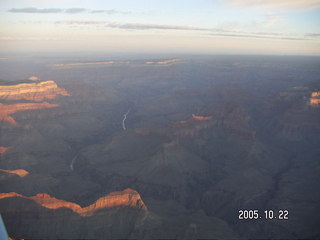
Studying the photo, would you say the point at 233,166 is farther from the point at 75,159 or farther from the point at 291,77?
the point at 291,77

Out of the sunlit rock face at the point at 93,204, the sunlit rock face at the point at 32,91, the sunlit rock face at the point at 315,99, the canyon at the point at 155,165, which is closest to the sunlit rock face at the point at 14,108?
the canyon at the point at 155,165

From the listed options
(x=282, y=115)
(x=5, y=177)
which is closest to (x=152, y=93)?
(x=282, y=115)

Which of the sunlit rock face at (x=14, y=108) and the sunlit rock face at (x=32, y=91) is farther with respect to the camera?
the sunlit rock face at (x=32, y=91)

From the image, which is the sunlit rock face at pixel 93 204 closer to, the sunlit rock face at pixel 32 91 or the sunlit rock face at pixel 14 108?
the sunlit rock face at pixel 14 108

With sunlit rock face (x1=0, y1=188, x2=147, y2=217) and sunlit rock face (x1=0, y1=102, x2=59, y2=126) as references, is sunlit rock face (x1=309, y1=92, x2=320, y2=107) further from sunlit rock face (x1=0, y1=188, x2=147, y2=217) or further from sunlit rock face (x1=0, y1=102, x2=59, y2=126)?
sunlit rock face (x1=0, y1=188, x2=147, y2=217)

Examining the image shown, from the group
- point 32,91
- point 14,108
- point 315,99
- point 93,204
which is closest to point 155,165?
point 93,204

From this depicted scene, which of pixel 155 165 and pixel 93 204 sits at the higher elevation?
pixel 93 204

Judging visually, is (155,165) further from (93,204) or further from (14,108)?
(14,108)
